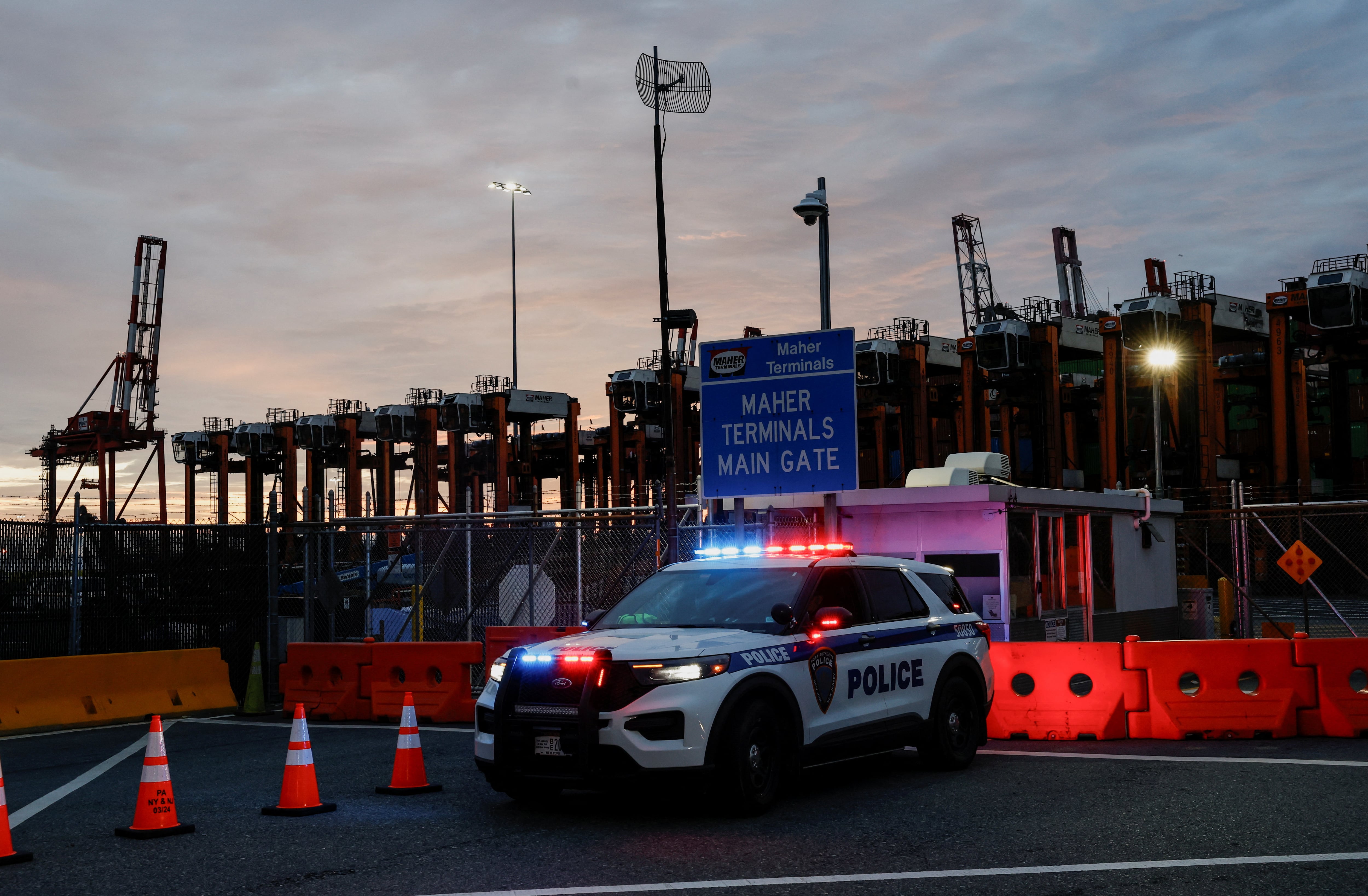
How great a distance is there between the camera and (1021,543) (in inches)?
655

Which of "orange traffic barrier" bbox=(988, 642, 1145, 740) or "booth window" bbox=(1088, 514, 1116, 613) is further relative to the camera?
"booth window" bbox=(1088, 514, 1116, 613)

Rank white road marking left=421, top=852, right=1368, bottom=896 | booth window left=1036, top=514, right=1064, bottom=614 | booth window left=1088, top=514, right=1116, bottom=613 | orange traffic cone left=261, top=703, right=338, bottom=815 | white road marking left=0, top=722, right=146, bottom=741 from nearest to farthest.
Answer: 1. white road marking left=421, top=852, right=1368, bottom=896
2. orange traffic cone left=261, top=703, right=338, bottom=815
3. white road marking left=0, top=722, right=146, bottom=741
4. booth window left=1036, top=514, right=1064, bottom=614
5. booth window left=1088, top=514, right=1116, bottom=613

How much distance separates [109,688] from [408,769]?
7.32 metres

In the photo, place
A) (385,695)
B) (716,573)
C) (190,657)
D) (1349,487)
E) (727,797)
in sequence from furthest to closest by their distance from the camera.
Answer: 1. (1349,487)
2. (190,657)
3. (385,695)
4. (716,573)
5. (727,797)

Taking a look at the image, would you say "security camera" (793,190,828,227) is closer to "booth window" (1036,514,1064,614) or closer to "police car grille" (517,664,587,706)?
"booth window" (1036,514,1064,614)

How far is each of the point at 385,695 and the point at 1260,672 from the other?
355 inches

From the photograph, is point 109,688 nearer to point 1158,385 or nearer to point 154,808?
point 154,808

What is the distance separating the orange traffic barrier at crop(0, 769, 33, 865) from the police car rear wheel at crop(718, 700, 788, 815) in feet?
13.1

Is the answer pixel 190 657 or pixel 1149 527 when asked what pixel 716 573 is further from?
pixel 1149 527

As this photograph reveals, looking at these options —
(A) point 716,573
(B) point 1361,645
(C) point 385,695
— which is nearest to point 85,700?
(C) point 385,695

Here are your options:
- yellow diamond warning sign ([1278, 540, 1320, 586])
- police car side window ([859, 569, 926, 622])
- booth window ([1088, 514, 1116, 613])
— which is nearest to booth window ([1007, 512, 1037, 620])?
booth window ([1088, 514, 1116, 613])

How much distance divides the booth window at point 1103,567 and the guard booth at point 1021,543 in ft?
0.05

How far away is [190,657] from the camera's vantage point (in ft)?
53.2

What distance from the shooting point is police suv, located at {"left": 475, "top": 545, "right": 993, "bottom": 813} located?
816 cm
